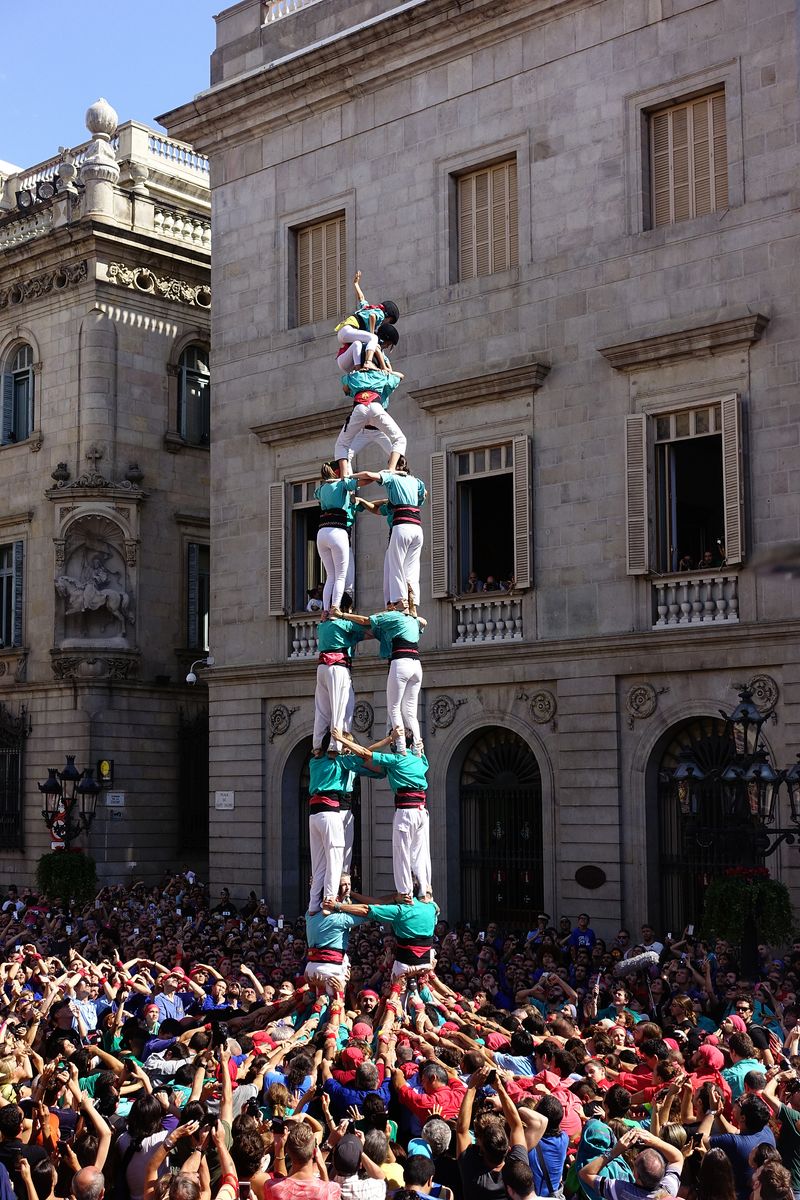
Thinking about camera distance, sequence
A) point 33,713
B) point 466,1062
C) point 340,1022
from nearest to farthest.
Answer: point 466,1062, point 340,1022, point 33,713

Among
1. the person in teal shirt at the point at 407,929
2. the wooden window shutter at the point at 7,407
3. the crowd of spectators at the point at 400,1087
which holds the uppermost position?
the wooden window shutter at the point at 7,407

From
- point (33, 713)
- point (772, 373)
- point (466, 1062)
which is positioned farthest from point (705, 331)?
point (33, 713)

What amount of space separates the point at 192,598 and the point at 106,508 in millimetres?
3124

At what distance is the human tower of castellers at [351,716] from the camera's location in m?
16.0

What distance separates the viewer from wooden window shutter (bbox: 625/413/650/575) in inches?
913

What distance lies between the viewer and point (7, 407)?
36.4 m

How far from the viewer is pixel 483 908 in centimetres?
2528

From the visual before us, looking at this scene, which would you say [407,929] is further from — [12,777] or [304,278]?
[12,777]

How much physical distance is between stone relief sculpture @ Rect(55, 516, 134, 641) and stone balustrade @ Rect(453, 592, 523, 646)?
1086 cm

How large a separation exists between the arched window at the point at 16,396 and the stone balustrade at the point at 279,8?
10.3m

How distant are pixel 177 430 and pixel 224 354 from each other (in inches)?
232

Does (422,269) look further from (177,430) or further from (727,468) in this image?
(177,430)

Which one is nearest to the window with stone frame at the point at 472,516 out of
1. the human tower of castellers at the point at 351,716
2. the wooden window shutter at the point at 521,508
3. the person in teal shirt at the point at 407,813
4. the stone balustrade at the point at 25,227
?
the wooden window shutter at the point at 521,508

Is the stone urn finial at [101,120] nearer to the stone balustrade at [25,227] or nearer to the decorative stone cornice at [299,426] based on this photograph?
the stone balustrade at [25,227]
